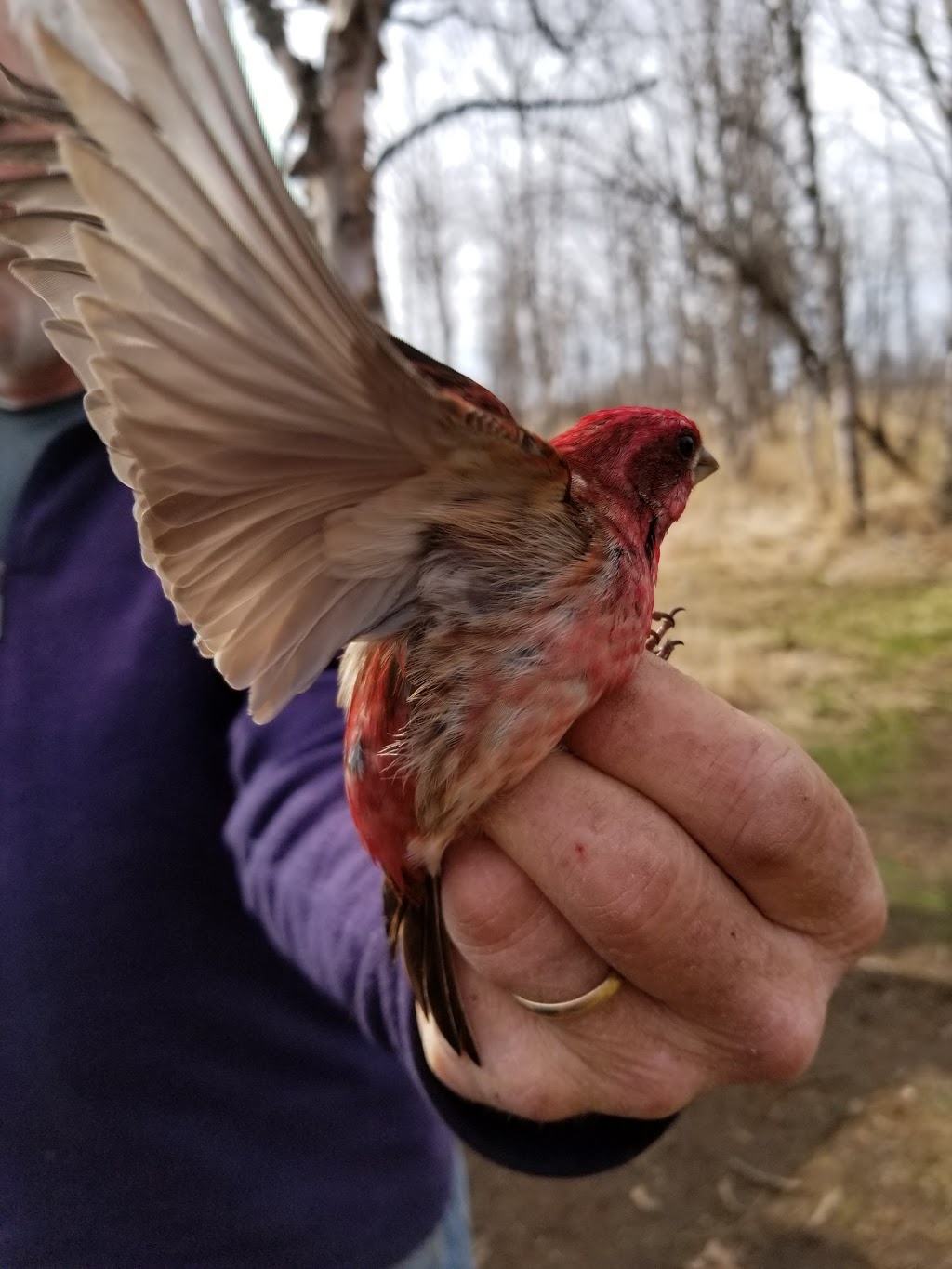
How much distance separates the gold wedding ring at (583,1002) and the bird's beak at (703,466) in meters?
0.66

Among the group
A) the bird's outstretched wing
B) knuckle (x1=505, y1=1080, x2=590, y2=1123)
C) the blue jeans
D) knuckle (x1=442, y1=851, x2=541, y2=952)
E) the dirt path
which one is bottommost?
the dirt path

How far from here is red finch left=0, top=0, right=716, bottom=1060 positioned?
596 mm

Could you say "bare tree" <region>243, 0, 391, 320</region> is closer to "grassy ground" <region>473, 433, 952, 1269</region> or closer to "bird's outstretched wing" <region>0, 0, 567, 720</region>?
"bird's outstretched wing" <region>0, 0, 567, 720</region>

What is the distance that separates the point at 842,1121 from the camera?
2982 mm

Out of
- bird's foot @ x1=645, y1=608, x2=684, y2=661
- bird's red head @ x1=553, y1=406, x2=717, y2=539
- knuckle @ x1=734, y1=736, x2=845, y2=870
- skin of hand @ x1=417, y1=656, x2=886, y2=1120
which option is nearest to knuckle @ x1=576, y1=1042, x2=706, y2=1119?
skin of hand @ x1=417, y1=656, x2=886, y2=1120

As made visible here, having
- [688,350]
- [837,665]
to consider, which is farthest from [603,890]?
[688,350]

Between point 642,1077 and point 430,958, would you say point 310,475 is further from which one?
point 642,1077

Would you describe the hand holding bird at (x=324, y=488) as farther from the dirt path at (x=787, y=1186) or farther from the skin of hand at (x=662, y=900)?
the dirt path at (x=787, y=1186)

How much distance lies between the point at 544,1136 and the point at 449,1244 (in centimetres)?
73

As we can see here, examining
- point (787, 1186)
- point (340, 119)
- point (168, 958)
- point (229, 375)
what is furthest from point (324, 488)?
point (340, 119)

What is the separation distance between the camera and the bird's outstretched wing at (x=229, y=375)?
1.90 ft

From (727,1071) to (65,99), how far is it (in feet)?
3.27

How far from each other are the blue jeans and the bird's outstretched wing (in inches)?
41.2

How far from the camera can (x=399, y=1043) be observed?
107 centimetres
